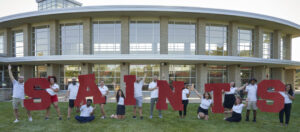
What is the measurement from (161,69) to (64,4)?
73.9ft

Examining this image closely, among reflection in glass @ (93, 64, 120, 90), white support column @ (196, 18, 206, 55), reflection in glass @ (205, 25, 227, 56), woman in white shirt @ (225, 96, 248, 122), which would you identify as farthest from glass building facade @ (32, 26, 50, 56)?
woman in white shirt @ (225, 96, 248, 122)

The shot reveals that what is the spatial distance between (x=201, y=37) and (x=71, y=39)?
1391 cm

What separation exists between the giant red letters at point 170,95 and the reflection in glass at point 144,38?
958 cm

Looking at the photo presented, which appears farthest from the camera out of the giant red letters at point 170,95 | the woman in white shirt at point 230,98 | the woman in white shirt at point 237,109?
the woman in white shirt at point 230,98

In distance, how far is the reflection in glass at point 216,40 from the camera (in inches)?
685

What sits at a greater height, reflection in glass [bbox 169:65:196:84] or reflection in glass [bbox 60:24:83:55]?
reflection in glass [bbox 60:24:83:55]

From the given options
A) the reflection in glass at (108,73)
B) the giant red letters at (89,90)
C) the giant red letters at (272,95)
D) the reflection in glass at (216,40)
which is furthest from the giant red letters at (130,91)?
→ the reflection in glass at (216,40)

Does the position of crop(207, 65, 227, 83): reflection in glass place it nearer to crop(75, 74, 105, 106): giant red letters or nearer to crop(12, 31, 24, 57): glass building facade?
crop(75, 74, 105, 106): giant red letters

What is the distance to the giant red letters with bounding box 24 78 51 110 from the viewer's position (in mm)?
6454

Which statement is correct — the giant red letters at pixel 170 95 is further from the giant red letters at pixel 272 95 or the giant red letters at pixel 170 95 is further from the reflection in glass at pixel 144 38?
the reflection in glass at pixel 144 38

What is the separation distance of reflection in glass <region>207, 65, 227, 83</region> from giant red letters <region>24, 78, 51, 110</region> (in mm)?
15822

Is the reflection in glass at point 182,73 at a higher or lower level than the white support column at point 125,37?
lower

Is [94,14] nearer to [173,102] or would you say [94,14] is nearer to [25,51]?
[25,51]

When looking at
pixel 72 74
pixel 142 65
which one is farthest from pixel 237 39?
pixel 72 74
